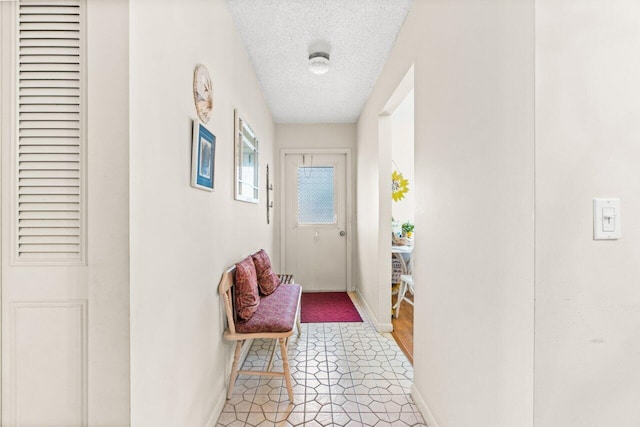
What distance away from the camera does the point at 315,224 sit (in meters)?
4.63

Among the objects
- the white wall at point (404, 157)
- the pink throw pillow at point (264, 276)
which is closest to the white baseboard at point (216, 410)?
the pink throw pillow at point (264, 276)

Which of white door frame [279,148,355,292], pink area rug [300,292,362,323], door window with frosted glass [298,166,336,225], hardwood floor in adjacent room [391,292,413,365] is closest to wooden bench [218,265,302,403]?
hardwood floor in adjacent room [391,292,413,365]

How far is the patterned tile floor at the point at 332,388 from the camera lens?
1.81 metres

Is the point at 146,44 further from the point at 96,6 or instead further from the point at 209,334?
the point at 209,334

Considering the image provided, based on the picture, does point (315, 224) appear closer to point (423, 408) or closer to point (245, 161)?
point (245, 161)

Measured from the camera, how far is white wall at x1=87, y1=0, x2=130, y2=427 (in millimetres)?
990

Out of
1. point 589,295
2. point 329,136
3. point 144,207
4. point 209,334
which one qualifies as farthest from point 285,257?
point 589,295

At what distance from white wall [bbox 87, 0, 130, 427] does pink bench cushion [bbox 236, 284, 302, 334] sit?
→ 986 mm

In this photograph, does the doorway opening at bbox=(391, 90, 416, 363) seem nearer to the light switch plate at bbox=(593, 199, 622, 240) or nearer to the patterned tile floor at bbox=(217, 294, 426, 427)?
the patterned tile floor at bbox=(217, 294, 426, 427)

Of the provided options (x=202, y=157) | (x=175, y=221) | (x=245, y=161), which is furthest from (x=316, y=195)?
(x=175, y=221)

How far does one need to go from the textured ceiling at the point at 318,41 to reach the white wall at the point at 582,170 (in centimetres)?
133

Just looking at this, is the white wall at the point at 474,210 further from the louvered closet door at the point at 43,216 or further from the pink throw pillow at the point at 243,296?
the louvered closet door at the point at 43,216

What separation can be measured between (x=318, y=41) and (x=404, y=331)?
272 centimetres

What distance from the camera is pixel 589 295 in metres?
0.93
